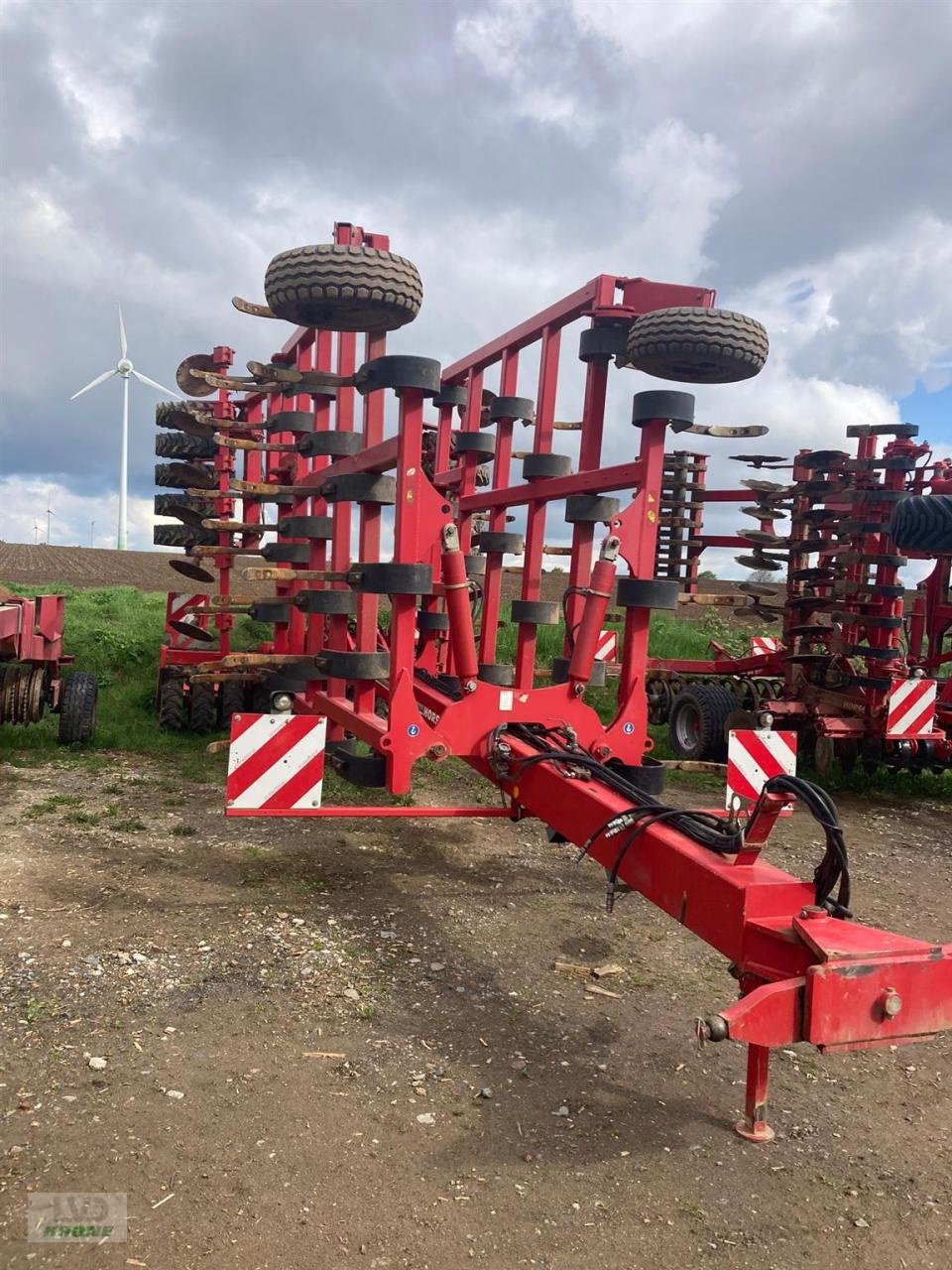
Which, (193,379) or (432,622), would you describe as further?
(193,379)

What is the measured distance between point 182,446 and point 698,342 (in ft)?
20.1

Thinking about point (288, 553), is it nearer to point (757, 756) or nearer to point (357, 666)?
point (357, 666)

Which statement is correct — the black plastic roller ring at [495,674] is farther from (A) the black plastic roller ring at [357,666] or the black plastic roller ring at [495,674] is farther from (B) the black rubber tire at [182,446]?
(B) the black rubber tire at [182,446]

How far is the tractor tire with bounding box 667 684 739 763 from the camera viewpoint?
29.4 feet

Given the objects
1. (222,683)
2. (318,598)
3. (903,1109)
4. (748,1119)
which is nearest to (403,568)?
(318,598)

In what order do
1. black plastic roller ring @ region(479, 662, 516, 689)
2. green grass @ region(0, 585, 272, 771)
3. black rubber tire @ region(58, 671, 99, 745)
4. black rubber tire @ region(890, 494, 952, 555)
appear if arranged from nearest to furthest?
black plastic roller ring @ region(479, 662, 516, 689) < black rubber tire @ region(890, 494, 952, 555) < black rubber tire @ region(58, 671, 99, 745) < green grass @ region(0, 585, 272, 771)

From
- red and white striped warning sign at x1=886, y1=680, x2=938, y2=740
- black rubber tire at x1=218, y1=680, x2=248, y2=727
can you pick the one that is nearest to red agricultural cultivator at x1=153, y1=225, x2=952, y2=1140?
black rubber tire at x1=218, y1=680, x2=248, y2=727

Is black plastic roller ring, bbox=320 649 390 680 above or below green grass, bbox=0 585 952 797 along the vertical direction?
above

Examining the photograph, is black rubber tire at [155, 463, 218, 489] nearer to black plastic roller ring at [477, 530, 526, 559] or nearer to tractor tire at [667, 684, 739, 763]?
black plastic roller ring at [477, 530, 526, 559]

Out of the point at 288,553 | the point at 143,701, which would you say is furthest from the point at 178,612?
the point at 288,553

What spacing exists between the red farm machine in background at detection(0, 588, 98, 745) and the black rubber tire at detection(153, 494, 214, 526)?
4.10 feet

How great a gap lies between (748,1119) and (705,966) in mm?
1377

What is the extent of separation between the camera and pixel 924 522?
7.74m

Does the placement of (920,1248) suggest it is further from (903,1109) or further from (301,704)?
(301,704)
